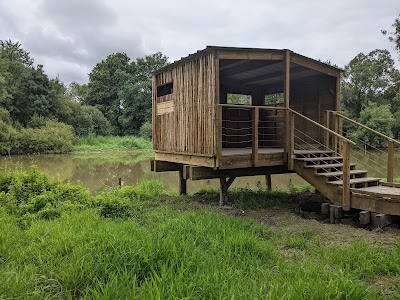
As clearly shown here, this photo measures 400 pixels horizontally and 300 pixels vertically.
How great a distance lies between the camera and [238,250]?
4.23 meters

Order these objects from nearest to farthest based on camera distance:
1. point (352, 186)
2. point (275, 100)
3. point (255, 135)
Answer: point (352, 186), point (255, 135), point (275, 100)

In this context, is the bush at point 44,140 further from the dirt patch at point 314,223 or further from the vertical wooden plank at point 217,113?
the vertical wooden plank at point 217,113

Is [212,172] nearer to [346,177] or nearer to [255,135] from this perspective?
[255,135]

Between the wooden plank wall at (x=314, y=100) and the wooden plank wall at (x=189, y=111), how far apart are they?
3.91 meters

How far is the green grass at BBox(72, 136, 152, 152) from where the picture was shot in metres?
33.3

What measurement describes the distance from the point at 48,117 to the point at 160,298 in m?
33.0

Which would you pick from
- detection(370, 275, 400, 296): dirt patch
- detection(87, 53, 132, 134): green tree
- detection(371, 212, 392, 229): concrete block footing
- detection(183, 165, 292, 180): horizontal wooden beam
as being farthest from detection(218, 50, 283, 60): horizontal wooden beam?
detection(87, 53, 132, 134): green tree

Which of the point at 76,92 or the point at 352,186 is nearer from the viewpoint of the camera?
the point at 352,186

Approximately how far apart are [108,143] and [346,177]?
3286cm

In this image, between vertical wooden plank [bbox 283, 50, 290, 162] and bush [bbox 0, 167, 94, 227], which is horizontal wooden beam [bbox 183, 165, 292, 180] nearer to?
vertical wooden plank [bbox 283, 50, 290, 162]

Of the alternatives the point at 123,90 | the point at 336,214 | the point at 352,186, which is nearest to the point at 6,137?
the point at 123,90

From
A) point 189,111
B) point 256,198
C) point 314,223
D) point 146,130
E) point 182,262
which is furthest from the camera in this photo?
point 146,130

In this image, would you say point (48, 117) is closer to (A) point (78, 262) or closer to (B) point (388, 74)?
(A) point (78, 262)

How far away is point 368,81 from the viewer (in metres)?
35.0
